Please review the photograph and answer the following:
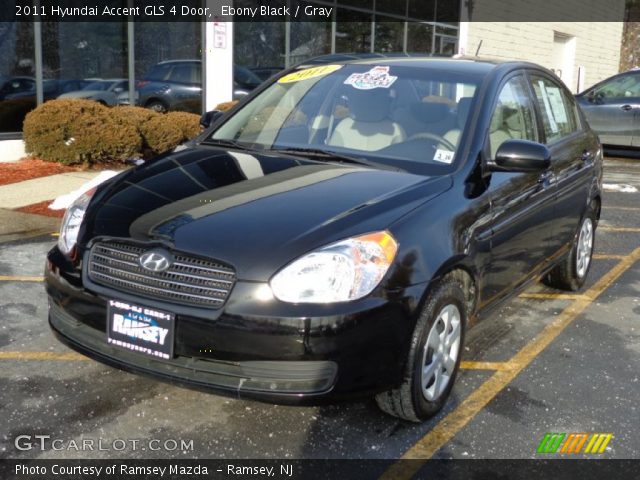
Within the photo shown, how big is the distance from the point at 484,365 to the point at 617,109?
36.2 feet

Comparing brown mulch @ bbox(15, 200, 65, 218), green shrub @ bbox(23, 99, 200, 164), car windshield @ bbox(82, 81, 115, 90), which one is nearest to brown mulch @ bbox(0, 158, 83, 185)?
green shrub @ bbox(23, 99, 200, 164)

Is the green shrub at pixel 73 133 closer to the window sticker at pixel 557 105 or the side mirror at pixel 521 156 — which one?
the window sticker at pixel 557 105

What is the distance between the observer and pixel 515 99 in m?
4.41

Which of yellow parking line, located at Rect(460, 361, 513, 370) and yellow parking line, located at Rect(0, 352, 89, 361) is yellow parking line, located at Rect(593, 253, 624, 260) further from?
yellow parking line, located at Rect(0, 352, 89, 361)

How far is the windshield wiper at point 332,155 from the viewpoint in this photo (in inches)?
151

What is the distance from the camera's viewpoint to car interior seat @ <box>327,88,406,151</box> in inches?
160

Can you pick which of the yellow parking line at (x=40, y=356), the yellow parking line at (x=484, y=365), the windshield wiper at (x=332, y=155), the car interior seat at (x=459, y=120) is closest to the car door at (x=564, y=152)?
the car interior seat at (x=459, y=120)

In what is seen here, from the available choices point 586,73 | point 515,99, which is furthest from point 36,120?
point 586,73

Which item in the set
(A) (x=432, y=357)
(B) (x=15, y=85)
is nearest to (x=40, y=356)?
(A) (x=432, y=357)

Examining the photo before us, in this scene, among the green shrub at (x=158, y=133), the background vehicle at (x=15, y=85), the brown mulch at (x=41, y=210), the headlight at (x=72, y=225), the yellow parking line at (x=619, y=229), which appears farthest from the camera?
the green shrub at (x=158, y=133)

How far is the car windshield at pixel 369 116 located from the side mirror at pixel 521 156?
24cm

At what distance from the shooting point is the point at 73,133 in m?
9.75

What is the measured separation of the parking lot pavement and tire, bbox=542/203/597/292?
0.63m

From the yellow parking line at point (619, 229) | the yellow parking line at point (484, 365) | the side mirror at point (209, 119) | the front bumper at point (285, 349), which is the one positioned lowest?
the yellow parking line at point (619, 229)
